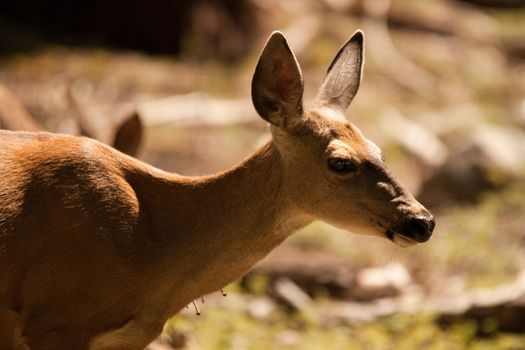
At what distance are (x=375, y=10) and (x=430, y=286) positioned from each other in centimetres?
1026

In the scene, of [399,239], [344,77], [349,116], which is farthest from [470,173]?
[399,239]

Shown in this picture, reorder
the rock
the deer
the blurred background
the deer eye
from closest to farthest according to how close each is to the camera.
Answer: the deer → the deer eye → the blurred background → the rock

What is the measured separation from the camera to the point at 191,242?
447 centimetres

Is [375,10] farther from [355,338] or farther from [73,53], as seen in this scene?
[355,338]

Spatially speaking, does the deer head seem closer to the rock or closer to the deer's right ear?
the deer's right ear

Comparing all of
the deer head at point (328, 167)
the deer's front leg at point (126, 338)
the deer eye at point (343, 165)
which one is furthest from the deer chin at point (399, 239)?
the deer's front leg at point (126, 338)

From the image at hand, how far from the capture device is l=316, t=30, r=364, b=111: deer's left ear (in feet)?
16.0

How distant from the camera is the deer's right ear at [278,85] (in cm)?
441

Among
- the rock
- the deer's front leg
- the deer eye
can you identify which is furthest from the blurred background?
the deer eye

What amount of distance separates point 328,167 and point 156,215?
82cm

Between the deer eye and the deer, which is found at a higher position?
the deer eye

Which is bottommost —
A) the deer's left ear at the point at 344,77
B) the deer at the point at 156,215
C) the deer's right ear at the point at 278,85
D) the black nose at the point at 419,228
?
the deer at the point at 156,215

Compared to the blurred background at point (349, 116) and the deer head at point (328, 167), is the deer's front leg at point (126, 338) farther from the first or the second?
the blurred background at point (349, 116)

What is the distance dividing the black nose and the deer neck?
1.68 ft
